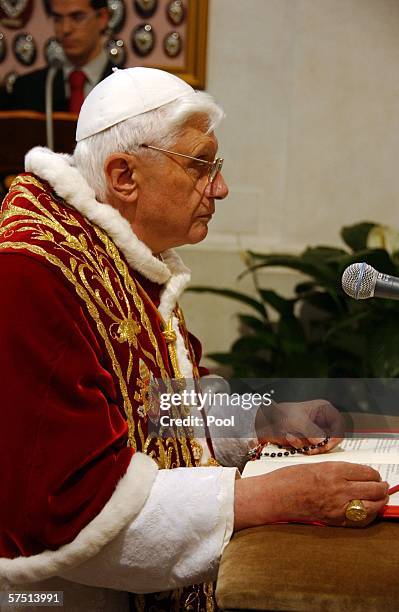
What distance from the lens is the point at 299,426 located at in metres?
1.61

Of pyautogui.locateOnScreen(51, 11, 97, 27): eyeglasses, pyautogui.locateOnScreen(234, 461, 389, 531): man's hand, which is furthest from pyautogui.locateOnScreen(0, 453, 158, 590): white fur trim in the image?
pyautogui.locateOnScreen(51, 11, 97, 27): eyeglasses

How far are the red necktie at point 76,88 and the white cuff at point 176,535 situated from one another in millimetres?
2952

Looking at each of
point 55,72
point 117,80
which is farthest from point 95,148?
point 55,72

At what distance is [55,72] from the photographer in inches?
164

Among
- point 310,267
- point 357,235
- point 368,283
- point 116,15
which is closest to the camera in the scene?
point 368,283

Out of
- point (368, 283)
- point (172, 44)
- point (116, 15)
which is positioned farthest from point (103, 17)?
point (368, 283)

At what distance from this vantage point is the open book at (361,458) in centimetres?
145

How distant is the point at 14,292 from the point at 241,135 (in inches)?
117

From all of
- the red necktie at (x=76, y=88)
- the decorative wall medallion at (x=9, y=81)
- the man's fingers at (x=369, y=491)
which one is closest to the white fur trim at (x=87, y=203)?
the man's fingers at (x=369, y=491)

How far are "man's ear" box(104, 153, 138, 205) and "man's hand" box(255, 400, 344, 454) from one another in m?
0.61

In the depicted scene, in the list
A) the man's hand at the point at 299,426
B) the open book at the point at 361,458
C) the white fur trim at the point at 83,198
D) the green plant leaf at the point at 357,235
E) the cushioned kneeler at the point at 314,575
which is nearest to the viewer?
the cushioned kneeler at the point at 314,575

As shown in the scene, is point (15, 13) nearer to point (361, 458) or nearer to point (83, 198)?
point (83, 198)

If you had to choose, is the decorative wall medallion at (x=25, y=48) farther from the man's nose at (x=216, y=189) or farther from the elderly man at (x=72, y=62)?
the man's nose at (x=216, y=189)

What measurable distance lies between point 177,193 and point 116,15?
2.61 meters
